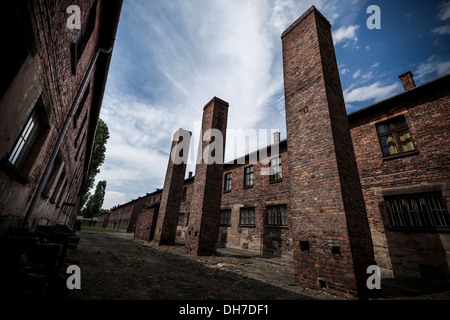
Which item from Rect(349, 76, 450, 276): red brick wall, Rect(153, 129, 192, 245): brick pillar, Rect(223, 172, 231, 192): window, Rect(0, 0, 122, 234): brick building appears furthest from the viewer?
Rect(223, 172, 231, 192): window

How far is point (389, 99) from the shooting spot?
8.45 meters

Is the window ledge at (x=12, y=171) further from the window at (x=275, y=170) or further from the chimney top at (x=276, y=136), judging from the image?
the chimney top at (x=276, y=136)

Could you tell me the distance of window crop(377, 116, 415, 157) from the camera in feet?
26.5

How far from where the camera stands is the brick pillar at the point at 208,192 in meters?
9.29

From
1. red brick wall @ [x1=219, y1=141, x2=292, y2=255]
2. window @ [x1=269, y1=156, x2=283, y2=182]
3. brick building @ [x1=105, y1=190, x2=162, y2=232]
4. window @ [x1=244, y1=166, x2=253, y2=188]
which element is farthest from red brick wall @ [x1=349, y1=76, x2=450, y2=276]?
brick building @ [x1=105, y1=190, x2=162, y2=232]

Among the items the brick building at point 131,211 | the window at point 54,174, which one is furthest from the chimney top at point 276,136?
the brick building at point 131,211

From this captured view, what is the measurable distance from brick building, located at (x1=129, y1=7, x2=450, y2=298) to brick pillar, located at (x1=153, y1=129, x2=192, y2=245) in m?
3.84

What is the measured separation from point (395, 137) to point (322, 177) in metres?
6.13

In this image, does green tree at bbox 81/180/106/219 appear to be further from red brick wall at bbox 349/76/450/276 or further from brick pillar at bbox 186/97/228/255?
red brick wall at bbox 349/76/450/276

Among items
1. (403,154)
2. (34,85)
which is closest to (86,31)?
(34,85)

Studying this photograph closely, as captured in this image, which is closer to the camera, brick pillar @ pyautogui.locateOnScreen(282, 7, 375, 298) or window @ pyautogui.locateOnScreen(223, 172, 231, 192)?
brick pillar @ pyautogui.locateOnScreen(282, 7, 375, 298)
